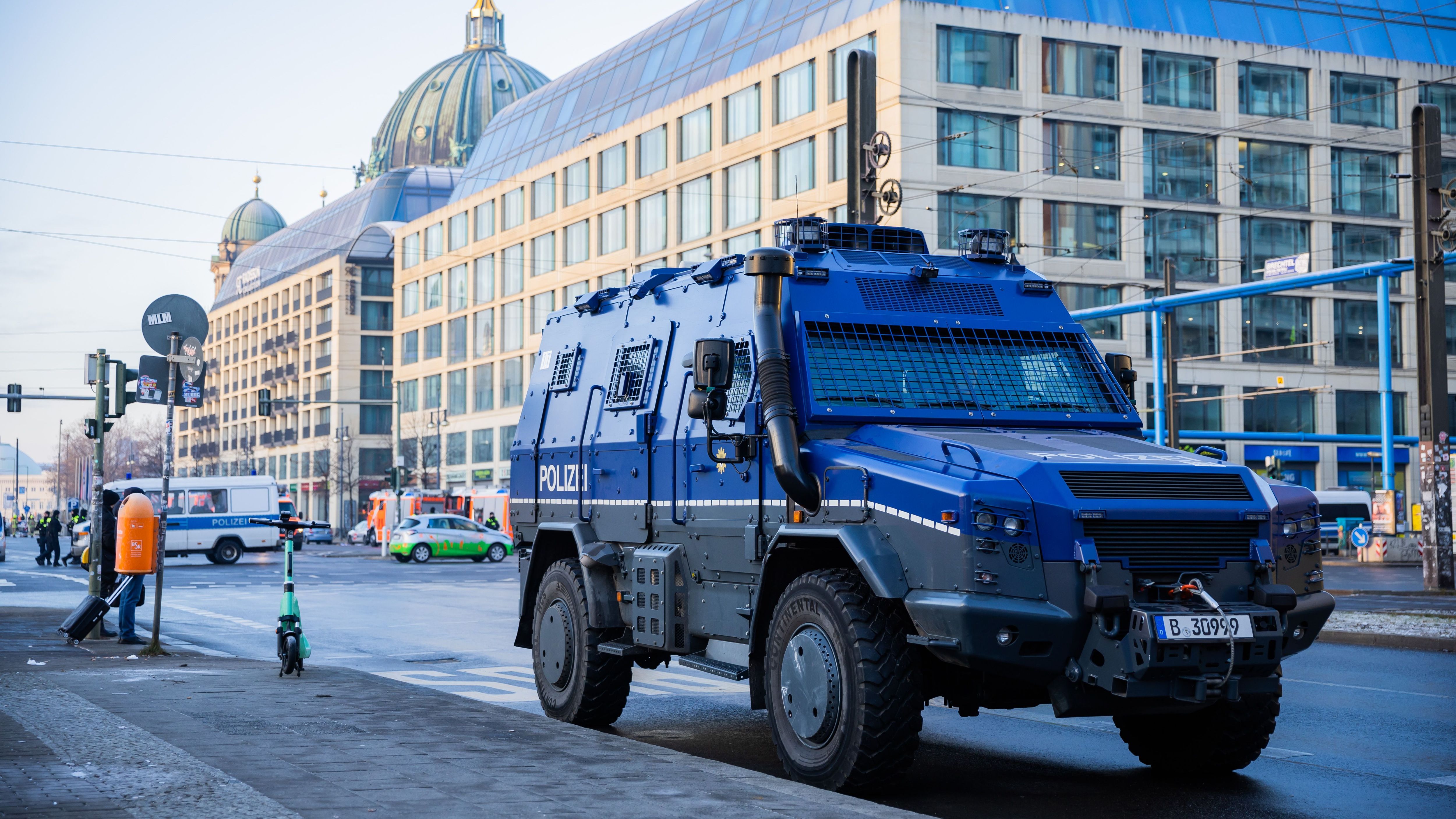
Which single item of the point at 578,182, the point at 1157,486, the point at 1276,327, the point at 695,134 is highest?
the point at 695,134

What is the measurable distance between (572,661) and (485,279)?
233 feet

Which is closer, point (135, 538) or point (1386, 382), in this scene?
point (135, 538)

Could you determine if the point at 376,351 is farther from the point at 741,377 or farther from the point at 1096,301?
the point at 741,377

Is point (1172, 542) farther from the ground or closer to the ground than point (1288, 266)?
closer to the ground

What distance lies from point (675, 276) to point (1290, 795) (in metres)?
5.01

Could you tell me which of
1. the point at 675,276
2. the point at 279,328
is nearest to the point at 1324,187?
the point at 675,276

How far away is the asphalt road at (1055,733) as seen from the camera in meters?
8.16

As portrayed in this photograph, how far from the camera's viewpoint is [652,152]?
65562mm

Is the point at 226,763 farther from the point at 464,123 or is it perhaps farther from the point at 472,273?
the point at 464,123

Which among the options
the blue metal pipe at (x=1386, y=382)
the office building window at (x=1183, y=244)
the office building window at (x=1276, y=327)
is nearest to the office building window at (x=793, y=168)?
the office building window at (x=1183, y=244)

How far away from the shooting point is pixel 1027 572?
7.46m

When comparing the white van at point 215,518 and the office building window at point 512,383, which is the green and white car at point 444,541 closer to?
the white van at point 215,518

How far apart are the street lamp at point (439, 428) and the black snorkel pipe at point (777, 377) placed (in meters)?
72.3

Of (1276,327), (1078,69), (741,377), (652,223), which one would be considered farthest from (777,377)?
(652,223)
